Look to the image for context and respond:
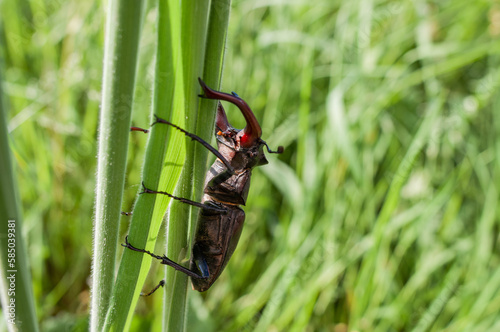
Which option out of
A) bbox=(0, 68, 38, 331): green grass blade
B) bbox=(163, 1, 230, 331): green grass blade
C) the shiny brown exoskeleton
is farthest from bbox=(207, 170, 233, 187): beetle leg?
bbox=(0, 68, 38, 331): green grass blade

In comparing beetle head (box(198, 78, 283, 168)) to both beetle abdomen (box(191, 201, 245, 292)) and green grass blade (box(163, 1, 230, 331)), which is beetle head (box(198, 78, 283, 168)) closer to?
beetle abdomen (box(191, 201, 245, 292))

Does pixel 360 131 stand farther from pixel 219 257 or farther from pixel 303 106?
pixel 219 257

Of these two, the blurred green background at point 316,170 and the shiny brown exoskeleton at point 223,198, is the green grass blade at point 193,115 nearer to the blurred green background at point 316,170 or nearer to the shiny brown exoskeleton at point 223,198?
the shiny brown exoskeleton at point 223,198

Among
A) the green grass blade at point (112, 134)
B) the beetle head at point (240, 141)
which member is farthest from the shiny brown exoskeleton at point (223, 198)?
the green grass blade at point (112, 134)

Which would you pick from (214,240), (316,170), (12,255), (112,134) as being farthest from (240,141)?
(316,170)

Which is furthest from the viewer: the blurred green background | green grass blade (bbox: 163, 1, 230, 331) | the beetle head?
the blurred green background

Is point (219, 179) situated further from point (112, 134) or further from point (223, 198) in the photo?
Answer: point (112, 134)
